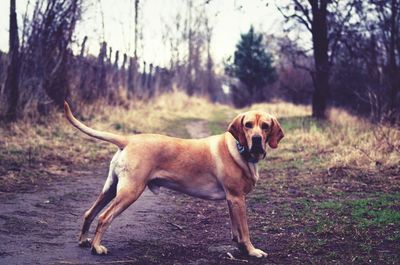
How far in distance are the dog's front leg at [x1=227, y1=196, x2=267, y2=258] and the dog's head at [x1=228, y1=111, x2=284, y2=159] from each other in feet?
1.55

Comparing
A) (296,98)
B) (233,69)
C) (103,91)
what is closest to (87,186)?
(103,91)

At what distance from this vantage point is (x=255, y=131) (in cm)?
445

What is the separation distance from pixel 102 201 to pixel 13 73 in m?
7.18

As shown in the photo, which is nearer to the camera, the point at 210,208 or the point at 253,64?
the point at 210,208

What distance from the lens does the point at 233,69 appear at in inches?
1825

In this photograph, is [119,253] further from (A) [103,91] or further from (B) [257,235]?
(A) [103,91]

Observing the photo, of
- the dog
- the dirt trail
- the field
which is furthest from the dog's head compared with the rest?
the dirt trail

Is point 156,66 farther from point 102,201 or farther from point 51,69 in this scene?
point 102,201

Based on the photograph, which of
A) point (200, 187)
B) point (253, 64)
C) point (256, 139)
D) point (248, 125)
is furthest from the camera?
point (253, 64)

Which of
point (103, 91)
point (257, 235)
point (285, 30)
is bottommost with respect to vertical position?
point (257, 235)

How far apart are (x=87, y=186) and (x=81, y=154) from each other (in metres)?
2.56

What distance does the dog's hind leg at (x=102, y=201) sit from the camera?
443 cm

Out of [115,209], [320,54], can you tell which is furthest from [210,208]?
[320,54]

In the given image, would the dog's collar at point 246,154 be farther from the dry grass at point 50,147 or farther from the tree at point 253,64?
the tree at point 253,64
